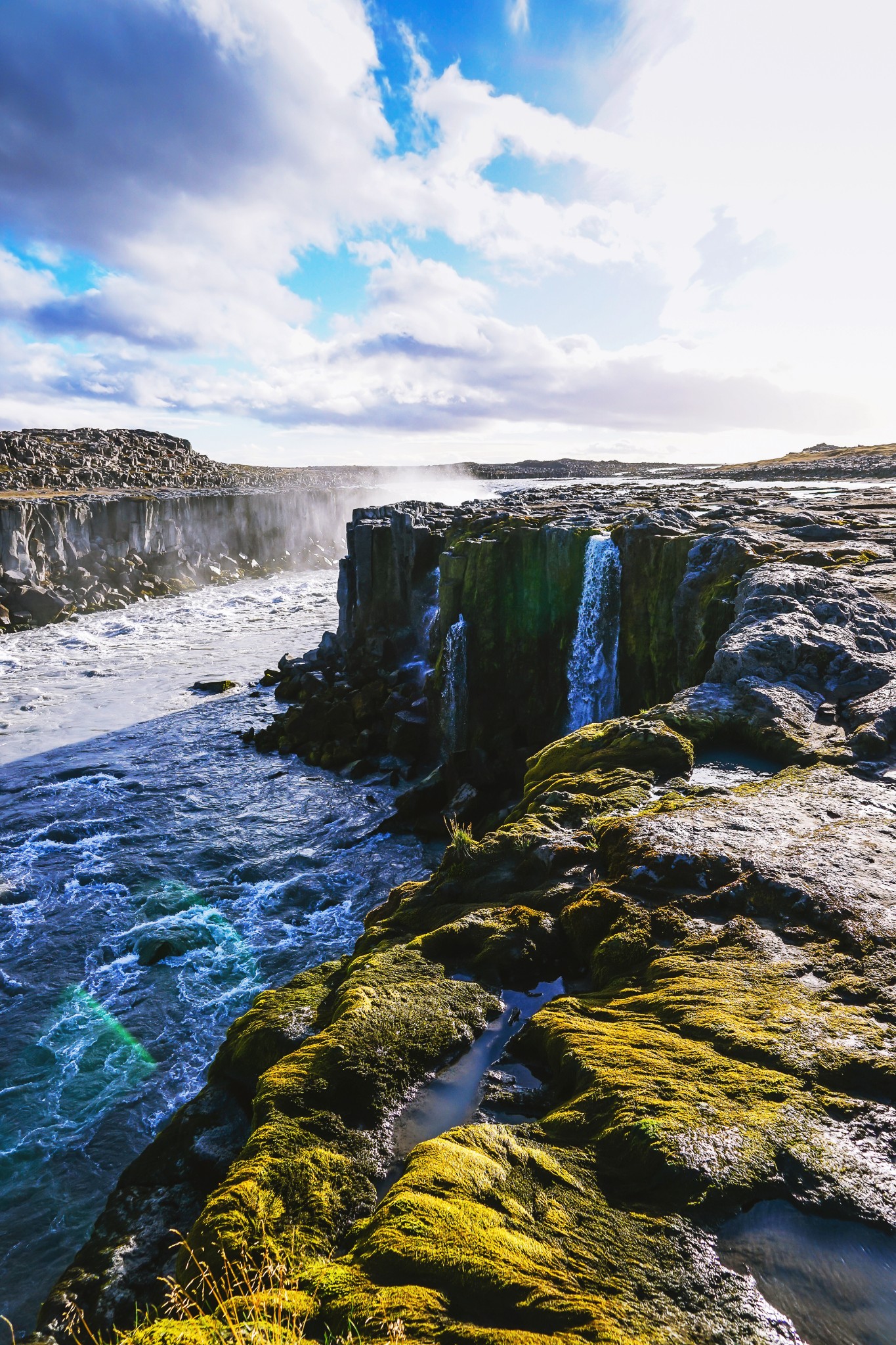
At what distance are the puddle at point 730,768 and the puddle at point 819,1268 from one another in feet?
17.2

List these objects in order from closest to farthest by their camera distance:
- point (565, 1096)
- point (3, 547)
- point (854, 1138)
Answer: point (854, 1138)
point (565, 1096)
point (3, 547)

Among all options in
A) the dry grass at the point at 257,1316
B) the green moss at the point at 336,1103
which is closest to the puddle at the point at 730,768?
the green moss at the point at 336,1103

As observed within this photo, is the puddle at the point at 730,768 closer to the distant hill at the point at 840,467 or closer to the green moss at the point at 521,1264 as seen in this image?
the green moss at the point at 521,1264

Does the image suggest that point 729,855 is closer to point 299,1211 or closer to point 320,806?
point 299,1211

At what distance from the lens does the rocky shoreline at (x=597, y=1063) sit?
339cm

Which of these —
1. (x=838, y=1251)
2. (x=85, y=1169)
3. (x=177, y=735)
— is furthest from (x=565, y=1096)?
(x=177, y=735)

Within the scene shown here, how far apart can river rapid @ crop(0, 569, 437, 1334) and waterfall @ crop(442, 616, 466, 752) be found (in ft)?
10.4

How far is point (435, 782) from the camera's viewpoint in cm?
2197

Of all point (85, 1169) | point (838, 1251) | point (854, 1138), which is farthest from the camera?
point (85, 1169)

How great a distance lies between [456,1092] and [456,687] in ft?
62.4

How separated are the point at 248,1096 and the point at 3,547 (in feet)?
175

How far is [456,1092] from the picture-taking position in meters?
5.09

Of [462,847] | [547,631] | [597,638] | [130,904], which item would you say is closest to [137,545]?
[547,631]

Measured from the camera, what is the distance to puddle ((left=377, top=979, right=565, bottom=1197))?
4711 mm
